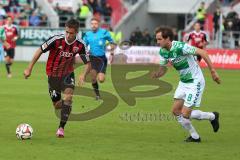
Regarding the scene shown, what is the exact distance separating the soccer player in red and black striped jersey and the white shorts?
209cm

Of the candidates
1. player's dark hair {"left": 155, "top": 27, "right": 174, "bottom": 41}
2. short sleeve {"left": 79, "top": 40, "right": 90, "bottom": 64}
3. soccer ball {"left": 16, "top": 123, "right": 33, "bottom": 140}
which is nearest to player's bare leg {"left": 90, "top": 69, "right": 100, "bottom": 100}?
short sleeve {"left": 79, "top": 40, "right": 90, "bottom": 64}

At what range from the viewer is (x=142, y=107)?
21406mm

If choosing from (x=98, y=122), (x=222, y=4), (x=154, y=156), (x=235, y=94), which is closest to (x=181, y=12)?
(x=222, y=4)

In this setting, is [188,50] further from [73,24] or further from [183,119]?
[73,24]

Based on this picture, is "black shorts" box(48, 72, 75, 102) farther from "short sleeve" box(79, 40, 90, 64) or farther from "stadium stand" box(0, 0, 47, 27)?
"stadium stand" box(0, 0, 47, 27)

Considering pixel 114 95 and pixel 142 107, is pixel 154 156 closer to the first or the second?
pixel 142 107

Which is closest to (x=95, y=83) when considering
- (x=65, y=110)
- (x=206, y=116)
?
(x=65, y=110)

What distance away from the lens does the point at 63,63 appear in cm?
1549

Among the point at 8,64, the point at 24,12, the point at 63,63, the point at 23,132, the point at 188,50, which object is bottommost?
the point at 8,64

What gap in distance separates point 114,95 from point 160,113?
5.69 m

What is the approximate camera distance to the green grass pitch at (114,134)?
502 inches

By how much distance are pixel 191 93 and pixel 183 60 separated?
2.17 ft

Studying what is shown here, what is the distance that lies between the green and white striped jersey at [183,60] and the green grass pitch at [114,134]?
133 centimetres

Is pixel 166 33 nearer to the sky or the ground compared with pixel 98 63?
nearer to the sky
